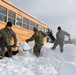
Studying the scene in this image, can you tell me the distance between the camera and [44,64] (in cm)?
935

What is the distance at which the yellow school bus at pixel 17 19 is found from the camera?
1280 cm

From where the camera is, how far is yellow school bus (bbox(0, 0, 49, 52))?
12.8 meters

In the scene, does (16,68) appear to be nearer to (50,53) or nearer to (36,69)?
(36,69)

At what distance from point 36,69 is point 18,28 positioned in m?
6.68

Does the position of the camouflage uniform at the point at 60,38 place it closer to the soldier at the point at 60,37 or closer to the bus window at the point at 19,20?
the soldier at the point at 60,37

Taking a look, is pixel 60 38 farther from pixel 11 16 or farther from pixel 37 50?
pixel 11 16

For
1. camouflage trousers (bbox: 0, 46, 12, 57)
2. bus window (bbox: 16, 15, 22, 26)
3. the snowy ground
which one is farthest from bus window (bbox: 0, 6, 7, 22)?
the snowy ground

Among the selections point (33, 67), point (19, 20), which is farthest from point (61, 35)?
point (33, 67)

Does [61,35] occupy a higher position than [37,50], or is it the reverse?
[61,35]

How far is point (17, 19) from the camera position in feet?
48.4

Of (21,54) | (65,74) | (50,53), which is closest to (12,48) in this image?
(21,54)

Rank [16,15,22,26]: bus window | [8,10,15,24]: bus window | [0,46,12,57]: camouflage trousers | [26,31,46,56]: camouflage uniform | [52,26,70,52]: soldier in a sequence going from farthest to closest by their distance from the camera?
[16,15,22,26]: bus window < [52,26,70,52]: soldier < [8,10,15,24]: bus window < [26,31,46,56]: camouflage uniform < [0,46,12,57]: camouflage trousers

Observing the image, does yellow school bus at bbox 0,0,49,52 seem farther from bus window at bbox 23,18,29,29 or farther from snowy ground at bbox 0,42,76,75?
→ snowy ground at bbox 0,42,76,75

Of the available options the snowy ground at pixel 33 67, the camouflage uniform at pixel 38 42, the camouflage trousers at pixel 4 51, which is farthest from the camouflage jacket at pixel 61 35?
the camouflage trousers at pixel 4 51
